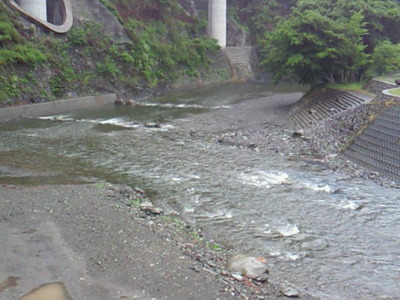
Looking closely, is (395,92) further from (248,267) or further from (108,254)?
(108,254)

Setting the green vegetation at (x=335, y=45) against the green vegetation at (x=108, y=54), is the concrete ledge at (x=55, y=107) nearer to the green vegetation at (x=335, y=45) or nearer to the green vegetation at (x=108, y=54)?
the green vegetation at (x=108, y=54)

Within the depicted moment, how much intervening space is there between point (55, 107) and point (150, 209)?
2073 cm

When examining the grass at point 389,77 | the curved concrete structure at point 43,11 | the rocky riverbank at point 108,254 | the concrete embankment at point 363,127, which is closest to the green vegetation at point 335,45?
the grass at point 389,77

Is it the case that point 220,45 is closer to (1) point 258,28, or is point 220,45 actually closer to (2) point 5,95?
(1) point 258,28

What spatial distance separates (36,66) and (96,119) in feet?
22.2

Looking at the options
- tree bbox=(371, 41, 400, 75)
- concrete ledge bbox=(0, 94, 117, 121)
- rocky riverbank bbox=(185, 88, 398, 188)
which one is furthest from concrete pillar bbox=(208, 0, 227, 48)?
rocky riverbank bbox=(185, 88, 398, 188)

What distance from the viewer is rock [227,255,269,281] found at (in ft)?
29.8

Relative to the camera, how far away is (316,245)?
11250 mm

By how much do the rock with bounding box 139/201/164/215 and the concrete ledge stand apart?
1799 cm

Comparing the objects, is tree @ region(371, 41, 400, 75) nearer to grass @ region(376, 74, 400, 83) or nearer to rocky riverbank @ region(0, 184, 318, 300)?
grass @ region(376, 74, 400, 83)

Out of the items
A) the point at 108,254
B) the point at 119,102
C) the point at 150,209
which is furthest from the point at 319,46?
the point at 108,254

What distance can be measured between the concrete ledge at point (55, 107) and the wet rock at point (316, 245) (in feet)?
72.4

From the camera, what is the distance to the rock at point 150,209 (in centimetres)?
1261

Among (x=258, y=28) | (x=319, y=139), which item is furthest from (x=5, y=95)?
(x=258, y=28)
